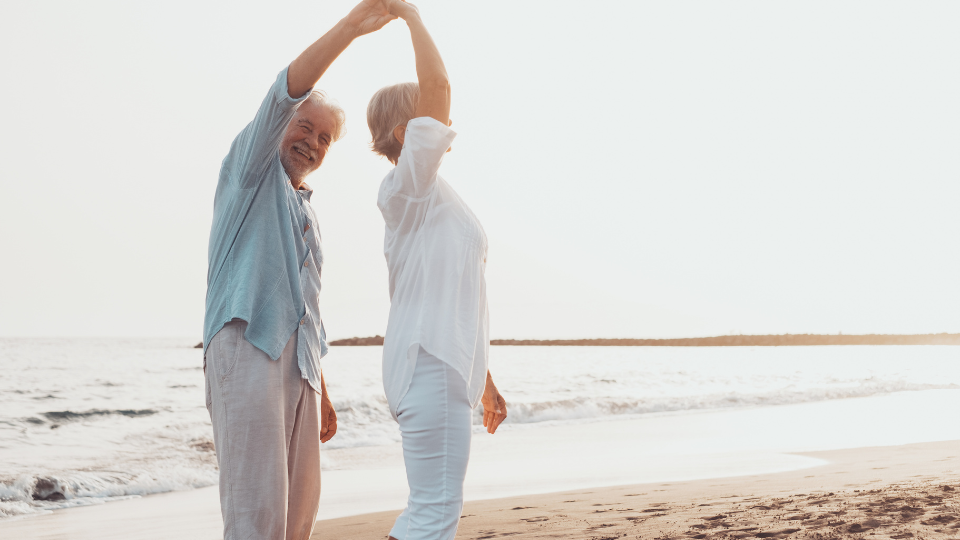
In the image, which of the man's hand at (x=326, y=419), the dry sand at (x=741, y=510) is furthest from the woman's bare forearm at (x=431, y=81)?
the dry sand at (x=741, y=510)

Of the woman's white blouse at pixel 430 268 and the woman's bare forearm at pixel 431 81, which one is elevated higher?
the woman's bare forearm at pixel 431 81

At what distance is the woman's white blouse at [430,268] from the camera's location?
57.2 inches

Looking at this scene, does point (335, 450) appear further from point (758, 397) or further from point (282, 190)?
point (758, 397)

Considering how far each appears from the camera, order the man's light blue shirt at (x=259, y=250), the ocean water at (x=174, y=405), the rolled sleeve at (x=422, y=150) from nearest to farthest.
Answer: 1. the rolled sleeve at (x=422, y=150)
2. the man's light blue shirt at (x=259, y=250)
3. the ocean water at (x=174, y=405)

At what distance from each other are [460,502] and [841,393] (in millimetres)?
15540

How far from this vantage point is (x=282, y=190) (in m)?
1.79

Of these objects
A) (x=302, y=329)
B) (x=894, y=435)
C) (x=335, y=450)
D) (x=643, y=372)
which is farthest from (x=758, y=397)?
(x=302, y=329)

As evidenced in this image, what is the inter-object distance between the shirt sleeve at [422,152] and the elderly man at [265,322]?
0.25 m

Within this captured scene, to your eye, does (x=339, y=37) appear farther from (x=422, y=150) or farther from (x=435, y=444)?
(x=435, y=444)

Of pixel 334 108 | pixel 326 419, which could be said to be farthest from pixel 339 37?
pixel 326 419

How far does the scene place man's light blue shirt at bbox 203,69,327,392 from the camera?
1648mm

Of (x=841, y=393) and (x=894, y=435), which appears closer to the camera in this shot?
(x=894, y=435)

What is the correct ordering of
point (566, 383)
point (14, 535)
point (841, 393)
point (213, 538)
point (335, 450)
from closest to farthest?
point (213, 538) < point (14, 535) < point (335, 450) < point (841, 393) < point (566, 383)

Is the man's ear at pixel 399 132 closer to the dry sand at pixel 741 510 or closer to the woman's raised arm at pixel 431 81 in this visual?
the woman's raised arm at pixel 431 81
